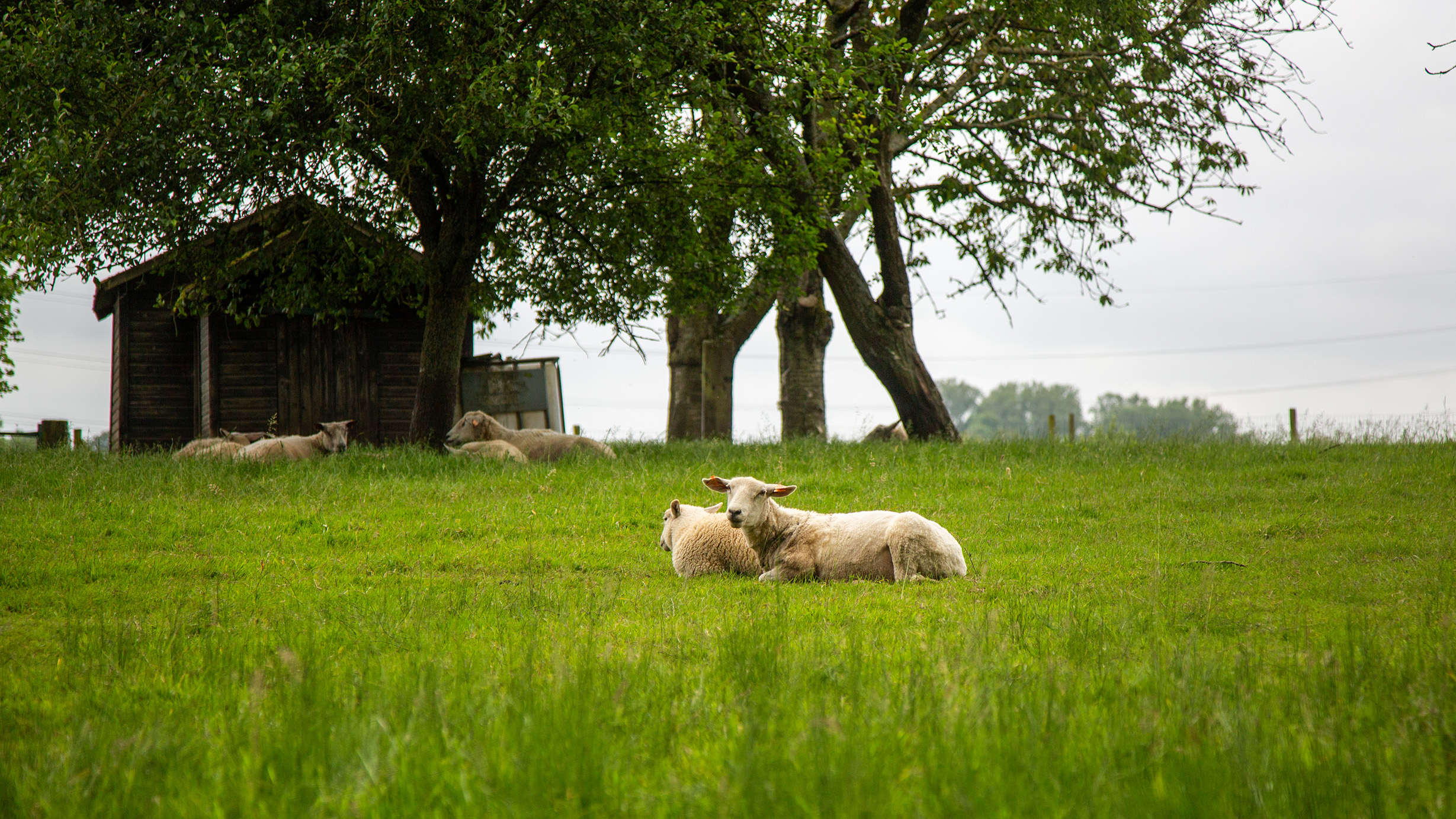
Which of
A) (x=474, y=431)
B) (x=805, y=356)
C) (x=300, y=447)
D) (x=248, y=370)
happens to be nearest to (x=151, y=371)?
(x=248, y=370)

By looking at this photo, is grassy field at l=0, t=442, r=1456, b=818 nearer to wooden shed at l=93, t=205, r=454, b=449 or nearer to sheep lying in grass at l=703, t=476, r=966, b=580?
sheep lying in grass at l=703, t=476, r=966, b=580

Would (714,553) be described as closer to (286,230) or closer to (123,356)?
(286,230)

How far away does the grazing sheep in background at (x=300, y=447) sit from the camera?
53.7ft

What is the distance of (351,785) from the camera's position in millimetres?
3199

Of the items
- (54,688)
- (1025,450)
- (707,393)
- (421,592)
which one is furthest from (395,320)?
(54,688)

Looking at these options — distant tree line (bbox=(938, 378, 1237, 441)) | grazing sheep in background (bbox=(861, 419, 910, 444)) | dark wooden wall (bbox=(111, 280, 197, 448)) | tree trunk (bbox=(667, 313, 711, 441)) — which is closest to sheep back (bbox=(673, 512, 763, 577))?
grazing sheep in background (bbox=(861, 419, 910, 444))

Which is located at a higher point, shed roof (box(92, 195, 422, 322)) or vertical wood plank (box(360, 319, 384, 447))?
shed roof (box(92, 195, 422, 322))

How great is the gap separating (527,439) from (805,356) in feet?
24.6

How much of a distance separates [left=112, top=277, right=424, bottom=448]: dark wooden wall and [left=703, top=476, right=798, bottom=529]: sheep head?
17.2 meters

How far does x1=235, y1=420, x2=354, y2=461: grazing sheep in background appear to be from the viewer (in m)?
16.4

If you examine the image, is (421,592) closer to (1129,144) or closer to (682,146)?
(682,146)

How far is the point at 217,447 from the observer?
1708cm

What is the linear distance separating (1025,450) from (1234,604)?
968 centimetres

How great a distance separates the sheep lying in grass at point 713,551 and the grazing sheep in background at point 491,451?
22.1 ft
